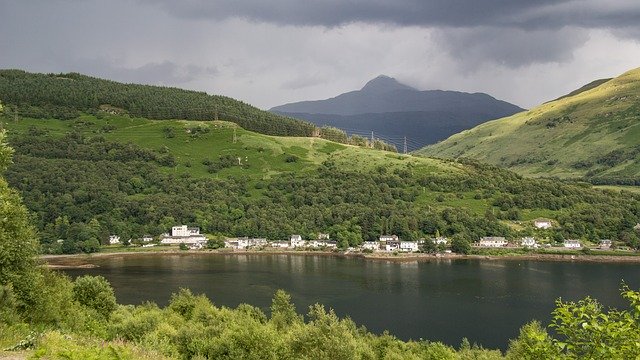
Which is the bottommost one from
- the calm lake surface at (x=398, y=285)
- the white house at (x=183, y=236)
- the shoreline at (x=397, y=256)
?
the calm lake surface at (x=398, y=285)

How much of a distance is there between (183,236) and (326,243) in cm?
3922

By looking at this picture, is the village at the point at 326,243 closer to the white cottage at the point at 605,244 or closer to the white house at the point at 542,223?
the white cottage at the point at 605,244

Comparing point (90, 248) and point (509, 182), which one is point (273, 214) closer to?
point (90, 248)

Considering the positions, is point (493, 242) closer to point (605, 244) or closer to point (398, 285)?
point (605, 244)

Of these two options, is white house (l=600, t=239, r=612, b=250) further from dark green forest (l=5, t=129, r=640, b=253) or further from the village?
dark green forest (l=5, t=129, r=640, b=253)

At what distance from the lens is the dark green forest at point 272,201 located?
134875mm

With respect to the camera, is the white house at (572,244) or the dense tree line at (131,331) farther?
the white house at (572,244)

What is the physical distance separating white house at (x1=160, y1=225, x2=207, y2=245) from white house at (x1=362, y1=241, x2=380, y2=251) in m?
42.9

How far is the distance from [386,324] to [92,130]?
16691 centimetres

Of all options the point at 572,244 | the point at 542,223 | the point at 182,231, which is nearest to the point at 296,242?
the point at 182,231

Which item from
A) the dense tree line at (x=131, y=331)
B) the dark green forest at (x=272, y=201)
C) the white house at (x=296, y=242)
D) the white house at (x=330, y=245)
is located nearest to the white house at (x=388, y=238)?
the dark green forest at (x=272, y=201)

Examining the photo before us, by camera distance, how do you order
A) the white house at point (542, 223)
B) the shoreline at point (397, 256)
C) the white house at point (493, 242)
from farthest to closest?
the white house at point (542, 223) < the white house at point (493, 242) < the shoreline at point (397, 256)

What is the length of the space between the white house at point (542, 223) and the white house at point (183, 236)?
95.0 meters

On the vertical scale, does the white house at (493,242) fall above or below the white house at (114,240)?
below
